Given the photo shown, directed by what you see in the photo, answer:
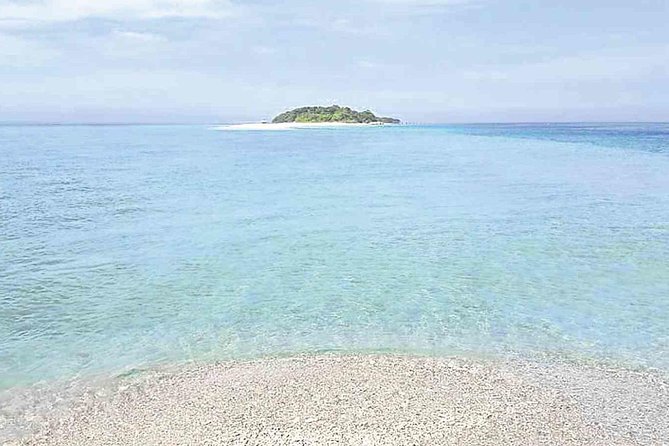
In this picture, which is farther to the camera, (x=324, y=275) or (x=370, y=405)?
(x=324, y=275)

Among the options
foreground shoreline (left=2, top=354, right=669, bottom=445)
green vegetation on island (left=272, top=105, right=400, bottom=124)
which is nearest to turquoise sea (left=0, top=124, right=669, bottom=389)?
foreground shoreline (left=2, top=354, right=669, bottom=445)

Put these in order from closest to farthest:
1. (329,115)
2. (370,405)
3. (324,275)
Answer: (370,405), (324,275), (329,115)

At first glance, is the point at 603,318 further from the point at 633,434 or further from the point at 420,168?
the point at 420,168

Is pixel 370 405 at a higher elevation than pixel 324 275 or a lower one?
higher

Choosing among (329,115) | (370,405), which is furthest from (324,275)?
(329,115)

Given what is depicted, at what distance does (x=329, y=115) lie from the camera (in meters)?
164

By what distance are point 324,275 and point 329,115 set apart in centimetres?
15469

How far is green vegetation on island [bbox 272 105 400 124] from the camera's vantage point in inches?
6393

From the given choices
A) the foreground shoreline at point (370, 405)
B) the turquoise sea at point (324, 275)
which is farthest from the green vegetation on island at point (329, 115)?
the foreground shoreline at point (370, 405)

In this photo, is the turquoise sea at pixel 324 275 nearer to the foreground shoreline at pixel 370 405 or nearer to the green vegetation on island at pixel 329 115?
the foreground shoreline at pixel 370 405

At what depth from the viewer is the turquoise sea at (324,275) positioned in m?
8.55

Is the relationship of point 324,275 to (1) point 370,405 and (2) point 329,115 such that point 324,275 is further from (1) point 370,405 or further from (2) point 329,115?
(2) point 329,115

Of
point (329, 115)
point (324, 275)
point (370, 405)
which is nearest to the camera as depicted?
point (370, 405)

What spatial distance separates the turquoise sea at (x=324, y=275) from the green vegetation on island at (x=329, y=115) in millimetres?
140281
